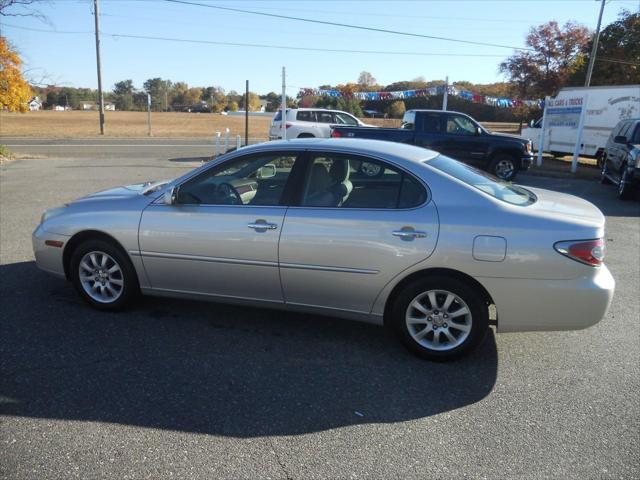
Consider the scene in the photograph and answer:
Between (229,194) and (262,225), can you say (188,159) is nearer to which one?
(229,194)

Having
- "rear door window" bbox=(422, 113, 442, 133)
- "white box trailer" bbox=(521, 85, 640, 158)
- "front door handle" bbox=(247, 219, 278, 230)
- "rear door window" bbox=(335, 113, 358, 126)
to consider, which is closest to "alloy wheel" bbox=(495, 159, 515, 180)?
"rear door window" bbox=(422, 113, 442, 133)

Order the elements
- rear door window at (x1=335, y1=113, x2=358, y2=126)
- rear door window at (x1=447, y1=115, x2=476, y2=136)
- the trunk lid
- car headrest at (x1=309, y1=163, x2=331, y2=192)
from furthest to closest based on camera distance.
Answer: rear door window at (x1=335, y1=113, x2=358, y2=126) < rear door window at (x1=447, y1=115, x2=476, y2=136) < car headrest at (x1=309, y1=163, x2=331, y2=192) < the trunk lid

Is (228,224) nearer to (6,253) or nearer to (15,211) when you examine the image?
(6,253)

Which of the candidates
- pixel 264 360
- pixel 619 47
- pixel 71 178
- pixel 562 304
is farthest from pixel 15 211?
pixel 619 47

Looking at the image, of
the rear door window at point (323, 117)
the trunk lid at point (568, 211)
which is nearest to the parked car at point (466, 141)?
the rear door window at point (323, 117)

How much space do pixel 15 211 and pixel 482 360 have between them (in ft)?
27.6

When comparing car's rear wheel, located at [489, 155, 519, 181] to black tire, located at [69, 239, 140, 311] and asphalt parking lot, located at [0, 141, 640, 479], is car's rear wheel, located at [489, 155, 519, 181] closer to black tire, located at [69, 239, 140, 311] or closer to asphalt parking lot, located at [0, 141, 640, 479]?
asphalt parking lot, located at [0, 141, 640, 479]

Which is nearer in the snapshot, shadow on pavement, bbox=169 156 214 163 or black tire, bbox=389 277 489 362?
black tire, bbox=389 277 489 362

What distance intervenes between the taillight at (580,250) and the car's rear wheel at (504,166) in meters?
11.7

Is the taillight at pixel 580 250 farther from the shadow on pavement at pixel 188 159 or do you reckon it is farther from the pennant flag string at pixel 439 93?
the pennant flag string at pixel 439 93

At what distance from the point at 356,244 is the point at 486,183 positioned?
127 centimetres

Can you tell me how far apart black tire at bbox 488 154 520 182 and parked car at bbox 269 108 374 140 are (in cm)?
615

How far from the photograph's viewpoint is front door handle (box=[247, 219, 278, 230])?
4.08 meters

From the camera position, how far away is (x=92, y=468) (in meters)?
2.69
